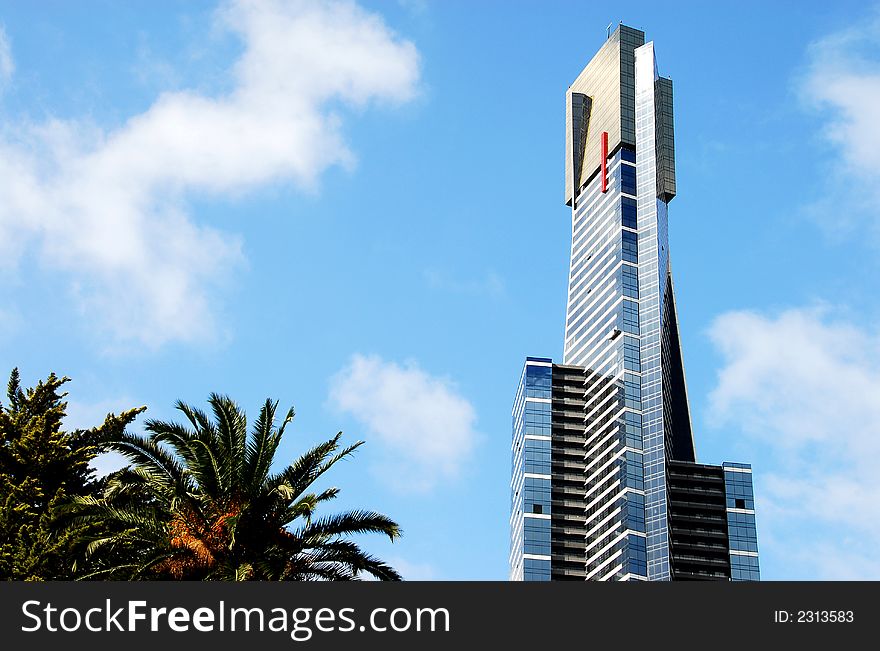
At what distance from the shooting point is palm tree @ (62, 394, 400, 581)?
34.9m

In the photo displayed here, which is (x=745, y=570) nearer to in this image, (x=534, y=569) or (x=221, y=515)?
(x=534, y=569)

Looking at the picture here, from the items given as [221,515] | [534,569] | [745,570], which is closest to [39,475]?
[221,515]

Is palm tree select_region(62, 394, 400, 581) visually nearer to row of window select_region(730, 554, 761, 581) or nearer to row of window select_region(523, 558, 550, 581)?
row of window select_region(523, 558, 550, 581)

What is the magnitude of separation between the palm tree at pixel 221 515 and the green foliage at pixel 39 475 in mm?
864

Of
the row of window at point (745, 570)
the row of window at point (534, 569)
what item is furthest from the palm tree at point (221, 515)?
the row of window at point (745, 570)

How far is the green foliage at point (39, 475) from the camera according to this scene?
124 ft

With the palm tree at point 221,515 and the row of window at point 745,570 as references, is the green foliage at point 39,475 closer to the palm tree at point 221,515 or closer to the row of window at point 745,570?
the palm tree at point 221,515

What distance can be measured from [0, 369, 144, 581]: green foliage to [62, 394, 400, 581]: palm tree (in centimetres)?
86

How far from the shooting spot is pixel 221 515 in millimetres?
35750

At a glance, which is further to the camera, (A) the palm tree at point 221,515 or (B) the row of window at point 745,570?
(B) the row of window at point 745,570

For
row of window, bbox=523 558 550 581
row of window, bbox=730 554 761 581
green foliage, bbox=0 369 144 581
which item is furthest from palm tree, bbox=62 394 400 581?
row of window, bbox=730 554 761 581

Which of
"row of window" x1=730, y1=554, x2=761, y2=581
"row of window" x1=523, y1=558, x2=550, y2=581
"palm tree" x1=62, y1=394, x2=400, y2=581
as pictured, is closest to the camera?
"palm tree" x1=62, y1=394, x2=400, y2=581
